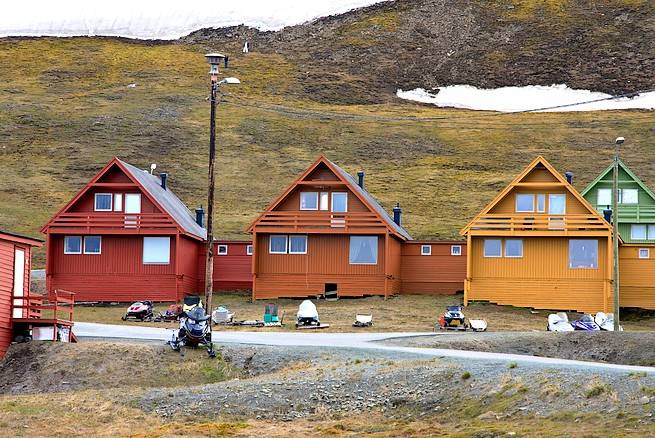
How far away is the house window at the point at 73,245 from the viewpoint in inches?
2367

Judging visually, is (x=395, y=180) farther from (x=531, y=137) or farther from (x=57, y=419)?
(x=57, y=419)

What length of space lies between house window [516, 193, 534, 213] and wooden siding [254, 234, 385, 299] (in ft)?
23.3

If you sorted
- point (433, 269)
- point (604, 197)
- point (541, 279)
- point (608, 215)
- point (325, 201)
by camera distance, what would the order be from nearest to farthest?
point (541, 279), point (325, 201), point (433, 269), point (608, 215), point (604, 197)

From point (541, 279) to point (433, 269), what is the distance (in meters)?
6.15

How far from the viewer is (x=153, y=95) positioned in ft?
386

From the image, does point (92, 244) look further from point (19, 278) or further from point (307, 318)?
point (19, 278)

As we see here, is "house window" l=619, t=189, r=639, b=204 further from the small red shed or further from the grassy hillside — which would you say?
the small red shed

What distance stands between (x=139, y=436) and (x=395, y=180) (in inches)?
2726

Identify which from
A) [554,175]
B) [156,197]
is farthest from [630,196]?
[156,197]

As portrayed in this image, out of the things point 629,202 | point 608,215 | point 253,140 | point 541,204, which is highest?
point 253,140

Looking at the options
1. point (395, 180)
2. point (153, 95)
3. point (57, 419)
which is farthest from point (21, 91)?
point (57, 419)

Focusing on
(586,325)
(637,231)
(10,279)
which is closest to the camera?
(10,279)

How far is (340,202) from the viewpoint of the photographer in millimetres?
59969

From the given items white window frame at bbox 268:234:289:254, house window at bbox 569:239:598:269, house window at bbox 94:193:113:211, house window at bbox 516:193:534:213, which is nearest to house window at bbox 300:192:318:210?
white window frame at bbox 268:234:289:254
